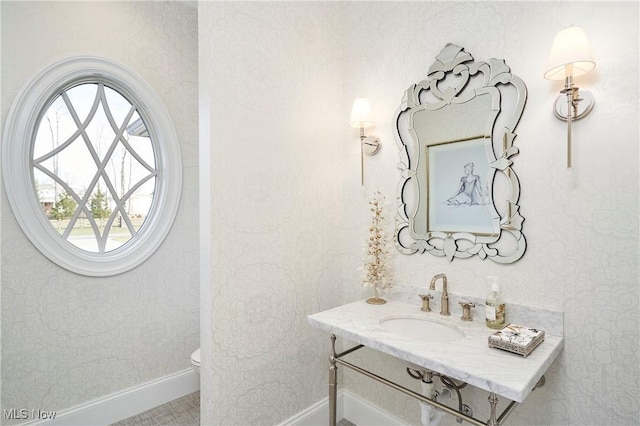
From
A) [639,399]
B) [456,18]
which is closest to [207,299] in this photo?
[639,399]

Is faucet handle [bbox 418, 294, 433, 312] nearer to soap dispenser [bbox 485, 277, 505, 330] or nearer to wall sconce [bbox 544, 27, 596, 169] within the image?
soap dispenser [bbox 485, 277, 505, 330]

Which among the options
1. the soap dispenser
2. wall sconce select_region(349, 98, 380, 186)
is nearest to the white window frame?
wall sconce select_region(349, 98, 380, 186)

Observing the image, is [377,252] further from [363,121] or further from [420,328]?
[363,121]

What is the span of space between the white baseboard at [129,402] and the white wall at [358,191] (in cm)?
101

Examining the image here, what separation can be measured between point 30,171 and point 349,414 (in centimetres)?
248

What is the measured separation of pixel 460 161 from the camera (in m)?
1.68

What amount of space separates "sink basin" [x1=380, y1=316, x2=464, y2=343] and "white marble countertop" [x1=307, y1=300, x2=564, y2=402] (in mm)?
24

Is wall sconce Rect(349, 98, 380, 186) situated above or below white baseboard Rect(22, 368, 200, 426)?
above

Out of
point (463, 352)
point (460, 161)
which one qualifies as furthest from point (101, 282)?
point (460, 161)

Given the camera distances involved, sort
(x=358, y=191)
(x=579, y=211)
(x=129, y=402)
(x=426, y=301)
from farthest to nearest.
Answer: (x=129, y=402) < (x=358, y=191) < (x=426, y=301) < (x=579, y=211)

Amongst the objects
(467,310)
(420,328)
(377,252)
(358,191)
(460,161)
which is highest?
(460,161)

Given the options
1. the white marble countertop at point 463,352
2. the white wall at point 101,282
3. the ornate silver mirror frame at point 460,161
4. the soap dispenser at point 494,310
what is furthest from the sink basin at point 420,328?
the white wall at point 101,282

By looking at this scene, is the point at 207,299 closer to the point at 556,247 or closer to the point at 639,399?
the point at 556,247

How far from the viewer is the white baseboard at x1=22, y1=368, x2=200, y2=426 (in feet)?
6.70
